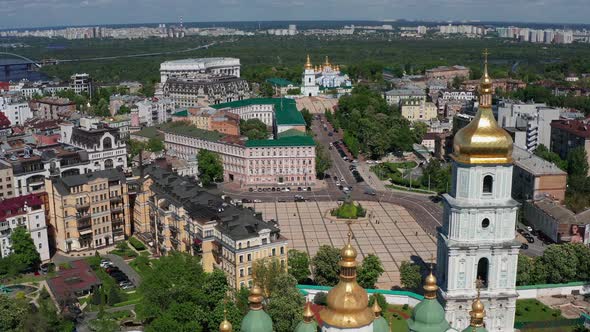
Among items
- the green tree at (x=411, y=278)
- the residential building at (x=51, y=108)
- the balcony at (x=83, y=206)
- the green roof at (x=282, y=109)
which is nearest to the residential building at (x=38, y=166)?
the balcony at (x=83, y=206)

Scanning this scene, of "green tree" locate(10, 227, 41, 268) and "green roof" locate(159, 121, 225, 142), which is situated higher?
"green roof" locate(159, 121, 225, 142)

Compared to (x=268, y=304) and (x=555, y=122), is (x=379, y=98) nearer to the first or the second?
(x=555, y=122)

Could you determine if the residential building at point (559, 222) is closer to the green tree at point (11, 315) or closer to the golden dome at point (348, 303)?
the golden dome at point (348, 303)

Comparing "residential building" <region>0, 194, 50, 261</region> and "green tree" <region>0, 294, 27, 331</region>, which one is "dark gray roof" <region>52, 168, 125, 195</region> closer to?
"residential building" <region>0, 194, 50, 261</region>

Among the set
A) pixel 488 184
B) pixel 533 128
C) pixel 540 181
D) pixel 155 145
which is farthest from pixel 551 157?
pixel 155 145

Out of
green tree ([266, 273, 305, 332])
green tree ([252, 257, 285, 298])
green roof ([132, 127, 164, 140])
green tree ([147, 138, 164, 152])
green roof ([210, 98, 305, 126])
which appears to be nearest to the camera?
green tree ([266, 273, 305, 332])

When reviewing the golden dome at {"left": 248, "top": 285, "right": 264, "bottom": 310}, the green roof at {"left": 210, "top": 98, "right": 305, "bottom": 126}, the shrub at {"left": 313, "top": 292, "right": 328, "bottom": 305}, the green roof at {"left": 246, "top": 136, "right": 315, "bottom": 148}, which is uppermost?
the golden dome at {"left": 248, "top": 285, "right": 264, "bottom": 310}

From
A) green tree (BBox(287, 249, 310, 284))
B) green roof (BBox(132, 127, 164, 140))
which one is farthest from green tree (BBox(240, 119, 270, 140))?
green tree (BBox(287, 249, 310, 284))

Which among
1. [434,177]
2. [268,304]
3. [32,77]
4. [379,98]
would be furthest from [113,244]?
[32,77]
